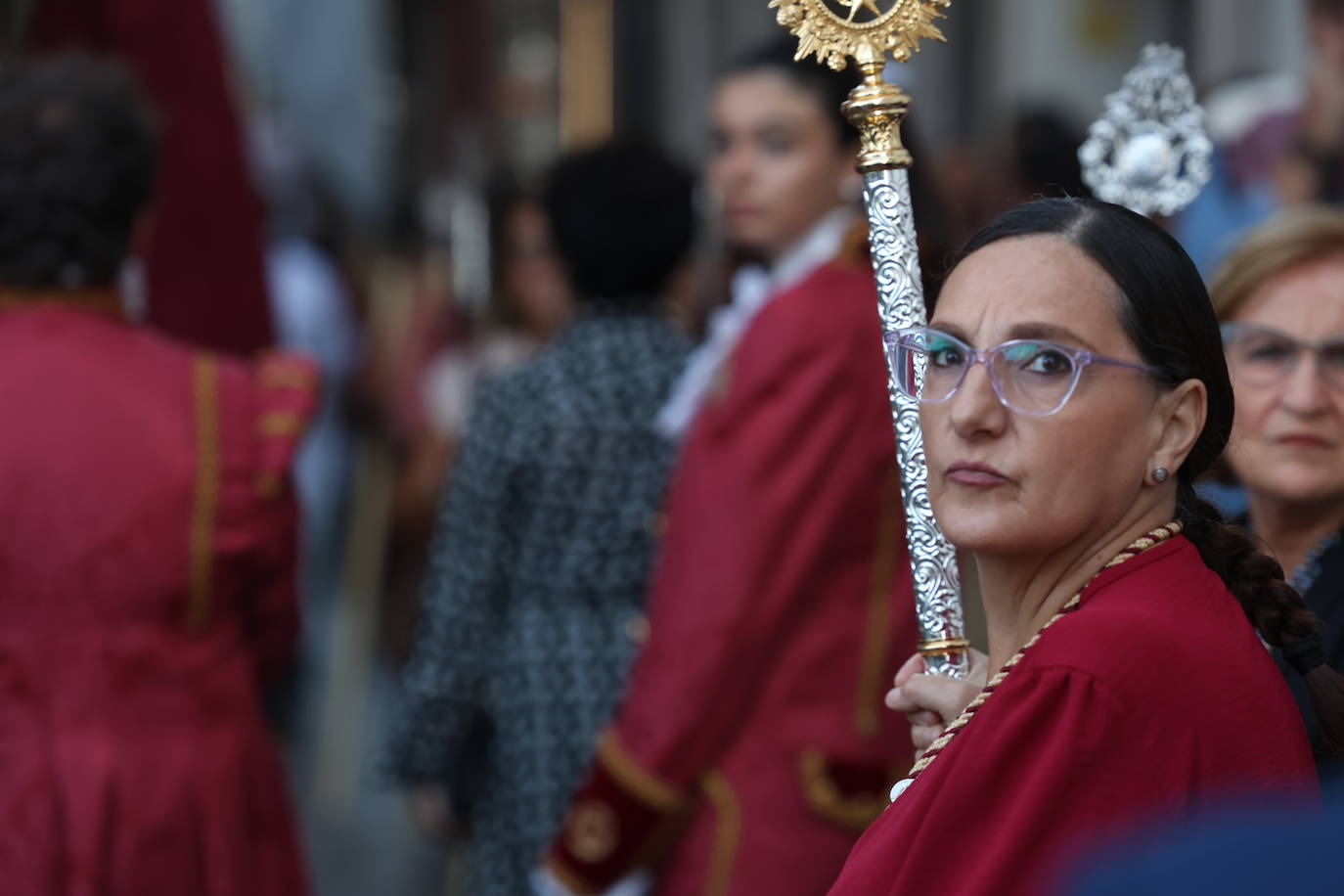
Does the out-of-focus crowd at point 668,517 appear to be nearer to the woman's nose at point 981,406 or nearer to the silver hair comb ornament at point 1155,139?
the woman's nose at point 981,406

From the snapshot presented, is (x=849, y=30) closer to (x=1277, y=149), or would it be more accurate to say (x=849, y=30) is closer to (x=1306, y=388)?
(x=1306, y=388)

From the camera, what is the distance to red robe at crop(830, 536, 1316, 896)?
1.77 m

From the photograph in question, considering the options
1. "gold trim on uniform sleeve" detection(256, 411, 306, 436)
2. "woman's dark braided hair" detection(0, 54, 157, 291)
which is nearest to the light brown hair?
"gold trim on uniform sleeve" detection(256, 411, 306, 436)

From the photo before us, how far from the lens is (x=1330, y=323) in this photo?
279cm

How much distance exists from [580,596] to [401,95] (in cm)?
1390

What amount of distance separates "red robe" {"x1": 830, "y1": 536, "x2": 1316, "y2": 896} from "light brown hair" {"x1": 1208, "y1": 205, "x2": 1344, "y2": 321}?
1066 millimetres

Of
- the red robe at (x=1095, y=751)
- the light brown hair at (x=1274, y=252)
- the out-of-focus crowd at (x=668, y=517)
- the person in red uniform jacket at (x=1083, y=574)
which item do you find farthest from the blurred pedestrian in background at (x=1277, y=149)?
the red robe at (x=1095, y=751)

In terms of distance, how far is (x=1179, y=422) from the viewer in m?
2.05

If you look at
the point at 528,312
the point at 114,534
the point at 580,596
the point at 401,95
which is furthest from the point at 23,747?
the point at 401,95

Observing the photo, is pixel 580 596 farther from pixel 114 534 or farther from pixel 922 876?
pixel 922 876

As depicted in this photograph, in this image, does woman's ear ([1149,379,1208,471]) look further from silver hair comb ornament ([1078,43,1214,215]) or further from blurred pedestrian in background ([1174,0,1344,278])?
blurred pedestrian in background ([1174,0,1344,278])

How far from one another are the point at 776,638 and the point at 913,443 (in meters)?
1.24

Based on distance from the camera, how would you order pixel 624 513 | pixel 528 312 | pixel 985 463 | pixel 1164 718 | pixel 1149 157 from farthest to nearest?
pixel 528 312 → pixel 624 513 → pixel 1149 157 → pixel 985 463 → pixel 1164 718

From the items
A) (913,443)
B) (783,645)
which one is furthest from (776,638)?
(913,443)
